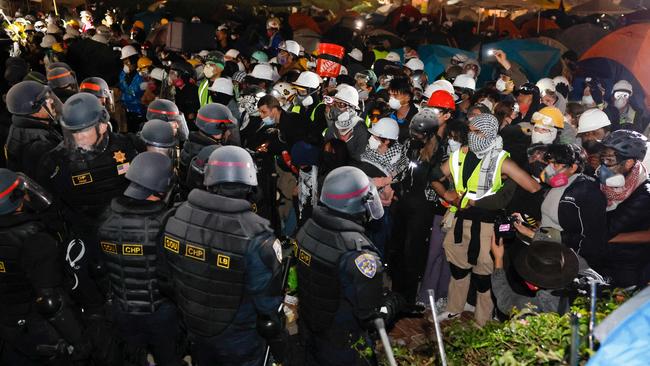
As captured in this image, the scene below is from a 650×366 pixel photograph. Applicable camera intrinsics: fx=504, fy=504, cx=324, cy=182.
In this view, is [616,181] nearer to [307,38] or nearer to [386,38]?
[307,38]

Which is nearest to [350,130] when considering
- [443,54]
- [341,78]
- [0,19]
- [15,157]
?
[341,78]

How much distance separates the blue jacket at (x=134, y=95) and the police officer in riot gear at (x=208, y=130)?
5523mm

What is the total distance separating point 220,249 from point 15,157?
4483 millimetres

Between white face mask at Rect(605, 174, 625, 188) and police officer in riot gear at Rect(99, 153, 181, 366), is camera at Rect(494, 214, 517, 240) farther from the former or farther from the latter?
police officer in riot gear at Rect(99, 153, 181, 366)

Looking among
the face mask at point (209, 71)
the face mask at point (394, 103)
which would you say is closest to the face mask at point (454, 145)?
the face mask at point (394, 103)

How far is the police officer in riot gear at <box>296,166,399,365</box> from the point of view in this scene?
3.62m

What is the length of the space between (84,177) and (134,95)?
6653 millimetres

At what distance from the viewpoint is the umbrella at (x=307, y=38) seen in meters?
15.8

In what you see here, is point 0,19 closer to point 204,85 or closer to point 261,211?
point 204,85

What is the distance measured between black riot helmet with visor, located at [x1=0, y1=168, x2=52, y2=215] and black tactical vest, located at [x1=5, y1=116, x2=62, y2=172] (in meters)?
2.04

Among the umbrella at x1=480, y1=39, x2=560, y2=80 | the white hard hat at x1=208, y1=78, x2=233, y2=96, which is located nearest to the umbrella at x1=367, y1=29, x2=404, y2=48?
the umbrella at x1=480, y1=39, x2=560, y2=80

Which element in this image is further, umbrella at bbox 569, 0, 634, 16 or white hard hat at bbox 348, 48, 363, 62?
umbrella at bbox 569, 0, 634, 16

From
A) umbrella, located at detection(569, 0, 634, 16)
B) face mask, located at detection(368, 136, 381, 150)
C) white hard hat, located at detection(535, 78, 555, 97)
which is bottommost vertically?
face mask, located at detection(368, 136, 381, 150)

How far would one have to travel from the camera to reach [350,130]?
23.2ft
